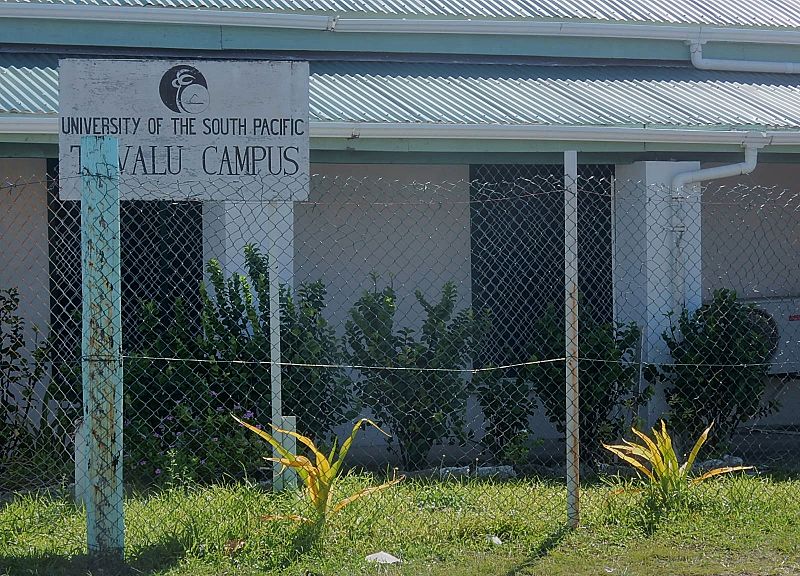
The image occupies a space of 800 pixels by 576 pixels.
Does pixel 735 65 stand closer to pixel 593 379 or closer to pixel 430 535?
pixel 593 379

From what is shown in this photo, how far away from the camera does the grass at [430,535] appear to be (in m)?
5.09

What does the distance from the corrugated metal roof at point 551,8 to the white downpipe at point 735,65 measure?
0.25 m

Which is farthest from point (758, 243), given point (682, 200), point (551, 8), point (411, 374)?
point (411, 374)

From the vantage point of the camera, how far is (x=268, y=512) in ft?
18.5

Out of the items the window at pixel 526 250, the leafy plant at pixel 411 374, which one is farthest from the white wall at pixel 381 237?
the leafy plant at pixel 411 374

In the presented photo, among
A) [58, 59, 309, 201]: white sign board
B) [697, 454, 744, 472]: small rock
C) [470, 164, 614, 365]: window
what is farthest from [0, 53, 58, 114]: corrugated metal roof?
[697, 454, 744, 472]: small rock

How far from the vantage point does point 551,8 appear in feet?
30.2

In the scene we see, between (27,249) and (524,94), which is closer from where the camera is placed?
(27,249)

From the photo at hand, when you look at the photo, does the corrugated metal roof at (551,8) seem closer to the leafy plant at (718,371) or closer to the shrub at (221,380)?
the shrub at (221,380)

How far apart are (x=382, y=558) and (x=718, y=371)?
3.24m

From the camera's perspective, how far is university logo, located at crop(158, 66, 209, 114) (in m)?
5.57

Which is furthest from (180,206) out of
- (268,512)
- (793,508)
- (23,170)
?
(793,508)

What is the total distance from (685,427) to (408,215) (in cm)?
256

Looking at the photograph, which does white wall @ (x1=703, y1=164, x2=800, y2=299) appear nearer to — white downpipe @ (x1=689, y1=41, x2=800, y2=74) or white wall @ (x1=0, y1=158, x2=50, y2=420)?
white downpipe @ (x1=689, y1=41, x2=800, y2=74)
